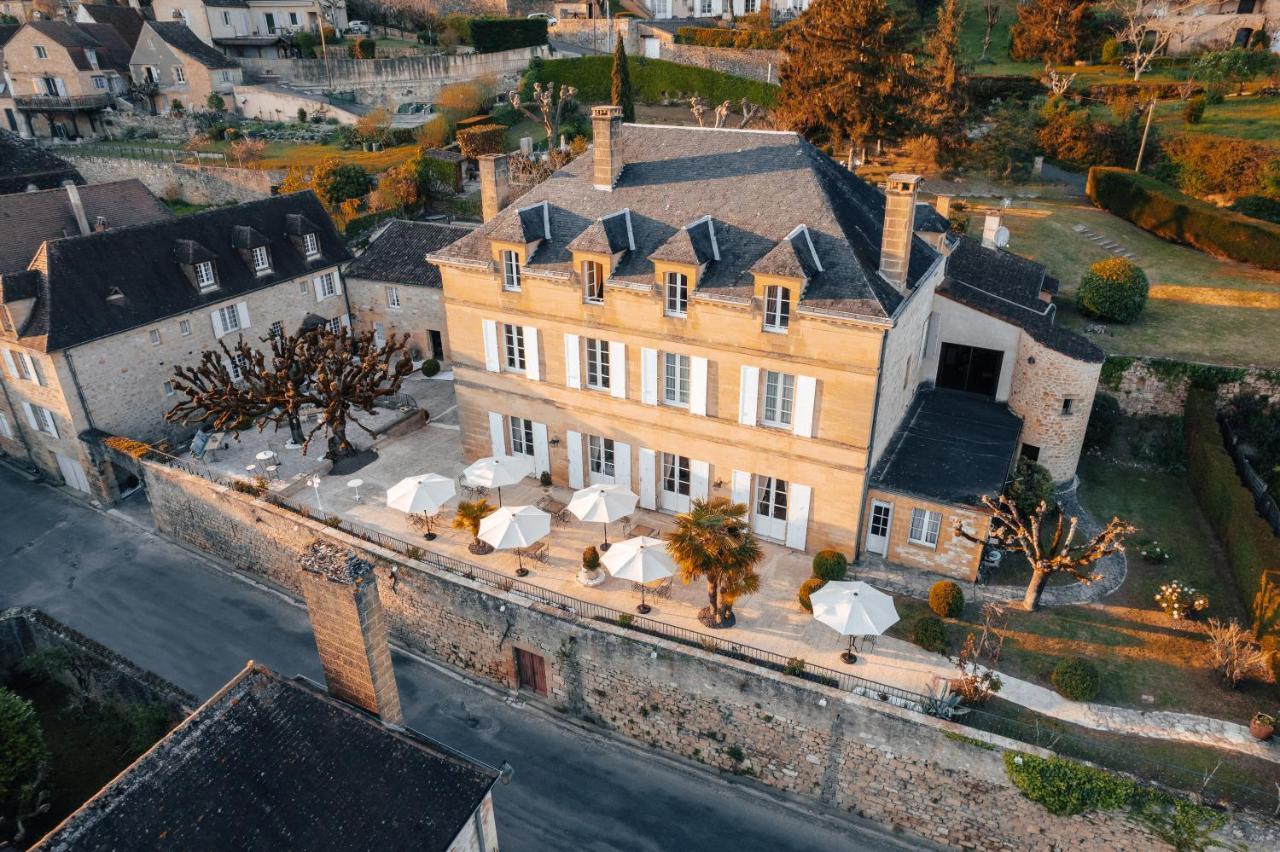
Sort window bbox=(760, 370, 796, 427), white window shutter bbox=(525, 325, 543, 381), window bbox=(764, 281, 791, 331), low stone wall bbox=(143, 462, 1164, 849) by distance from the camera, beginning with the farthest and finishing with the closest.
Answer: white window shutter bbox=(525, 325, 543, 381) → window bbox=(760, 370, 796, 427) → window bbox=(764, 281, 791, 331) → low stone wall bbox=(143, 462, 1164, 849)

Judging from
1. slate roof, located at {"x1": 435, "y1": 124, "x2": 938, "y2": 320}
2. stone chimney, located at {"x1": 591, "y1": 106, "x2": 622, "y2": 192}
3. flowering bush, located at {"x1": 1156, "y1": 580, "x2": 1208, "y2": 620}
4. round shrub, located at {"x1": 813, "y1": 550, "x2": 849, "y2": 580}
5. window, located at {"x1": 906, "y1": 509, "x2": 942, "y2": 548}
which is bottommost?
flowering bush, located at {"x1": 1156, "y1": 580, "x2": 1208, "y2": 620}

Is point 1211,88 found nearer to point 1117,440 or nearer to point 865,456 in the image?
point 1117,440

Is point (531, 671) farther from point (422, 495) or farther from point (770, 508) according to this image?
point (770, 508)

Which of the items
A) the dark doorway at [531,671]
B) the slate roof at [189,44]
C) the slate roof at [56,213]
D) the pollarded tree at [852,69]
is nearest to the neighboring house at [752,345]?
the dark doorway at [531,671]

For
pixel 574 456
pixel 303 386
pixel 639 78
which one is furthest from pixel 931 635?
pixel 639 78

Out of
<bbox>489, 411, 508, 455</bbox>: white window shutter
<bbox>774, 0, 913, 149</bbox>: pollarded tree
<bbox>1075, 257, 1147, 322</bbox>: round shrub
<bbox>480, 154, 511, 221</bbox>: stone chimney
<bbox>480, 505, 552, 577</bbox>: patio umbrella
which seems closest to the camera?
<bbox>480, 505, 552, 577</bbox>: patio umbrella

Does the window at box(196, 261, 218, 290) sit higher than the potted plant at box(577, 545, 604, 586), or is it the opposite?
the window at box(196, 261, 218, 290)

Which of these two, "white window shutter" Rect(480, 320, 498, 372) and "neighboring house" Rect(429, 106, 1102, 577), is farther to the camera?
"white window shutter" Rect(480, 320, 498, 372)

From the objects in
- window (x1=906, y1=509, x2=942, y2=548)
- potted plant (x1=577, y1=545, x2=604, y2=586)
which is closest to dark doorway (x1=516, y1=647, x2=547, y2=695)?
potted plant (x1=577, y1=545, x2=604, y2=586)

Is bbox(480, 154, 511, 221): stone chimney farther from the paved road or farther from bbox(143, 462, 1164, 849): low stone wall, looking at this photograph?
the paved road
